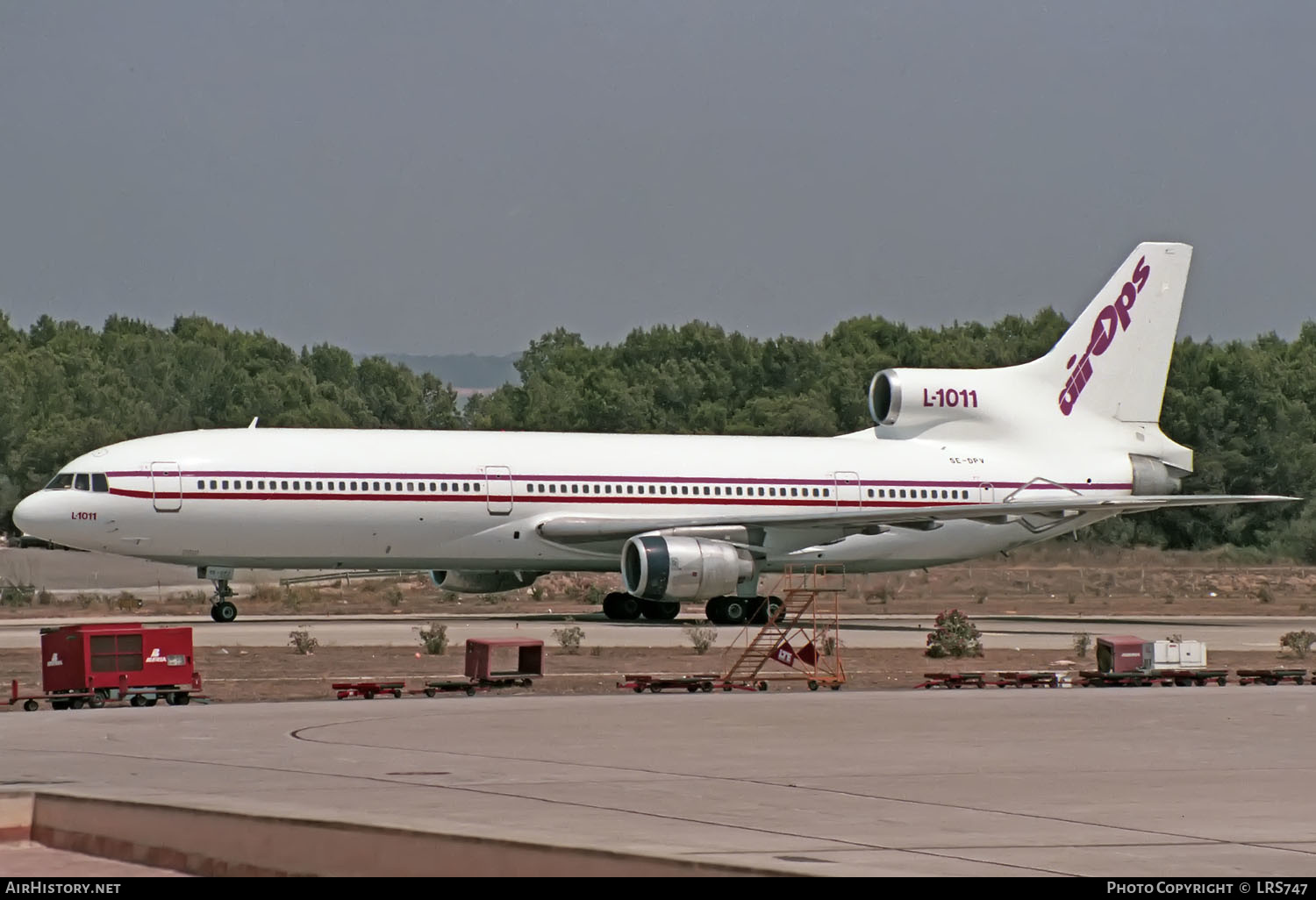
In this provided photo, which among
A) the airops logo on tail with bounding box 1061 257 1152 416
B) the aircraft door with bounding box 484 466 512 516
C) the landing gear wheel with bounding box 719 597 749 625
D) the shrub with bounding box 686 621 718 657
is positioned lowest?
the shrub with bounding box 686 621 718 657

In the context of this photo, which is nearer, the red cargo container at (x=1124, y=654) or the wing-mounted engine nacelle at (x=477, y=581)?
the red cargo container at (x=1124, y=654)

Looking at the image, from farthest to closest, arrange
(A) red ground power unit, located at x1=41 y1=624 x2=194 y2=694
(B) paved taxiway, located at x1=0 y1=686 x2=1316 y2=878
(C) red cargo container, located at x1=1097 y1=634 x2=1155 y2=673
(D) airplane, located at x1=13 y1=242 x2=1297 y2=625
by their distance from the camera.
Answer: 1. (D) airplane, located at x1=13 y1=242 x2=1297 y2=625
2. (C) red cargo container, located at x1=1097 y1=634 x2=1155 y2=673
3. (A) red ground power unit, located at x1=41 y1=624 x2=194 y2=694
4. (B) paved taxiway, located at x1=0 y1=686 x2=1316 y2=878

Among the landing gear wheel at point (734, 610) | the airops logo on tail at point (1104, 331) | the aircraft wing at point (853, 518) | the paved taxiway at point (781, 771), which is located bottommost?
the paved taxiway at point (781, 771)

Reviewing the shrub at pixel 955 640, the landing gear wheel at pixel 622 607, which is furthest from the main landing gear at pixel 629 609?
the shrub at pixel 955 640

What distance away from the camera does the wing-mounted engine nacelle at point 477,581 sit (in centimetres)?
3981

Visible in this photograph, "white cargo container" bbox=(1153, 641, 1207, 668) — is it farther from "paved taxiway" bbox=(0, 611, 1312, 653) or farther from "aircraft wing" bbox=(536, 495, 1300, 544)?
"aircraft wing" bbox=(536, 495, 1300, 544)

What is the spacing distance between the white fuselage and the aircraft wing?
0.21 meters

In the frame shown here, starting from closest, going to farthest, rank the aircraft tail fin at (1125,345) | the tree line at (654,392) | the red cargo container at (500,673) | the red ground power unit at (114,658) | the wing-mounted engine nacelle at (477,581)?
1. the red ground power unit at (114,658)
2. the red cargo container at (500,673)
3. the wing-mounted engine nacelle at (477,581)
4. the aircraft tail fin at (1125,345)
5. the tree line at (654,392)

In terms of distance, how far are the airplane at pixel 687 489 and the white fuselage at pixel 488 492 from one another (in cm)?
4

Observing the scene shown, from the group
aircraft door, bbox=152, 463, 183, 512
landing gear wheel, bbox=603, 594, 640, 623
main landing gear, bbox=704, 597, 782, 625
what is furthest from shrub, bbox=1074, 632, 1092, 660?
aircraft door, bbox=152, 463, 183, 512

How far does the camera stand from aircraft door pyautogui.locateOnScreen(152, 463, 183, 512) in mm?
33875

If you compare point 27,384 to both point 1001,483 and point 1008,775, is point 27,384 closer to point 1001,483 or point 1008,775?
point 1001,483

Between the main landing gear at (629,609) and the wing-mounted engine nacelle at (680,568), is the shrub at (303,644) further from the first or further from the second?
the main landing gear at (629,609)
